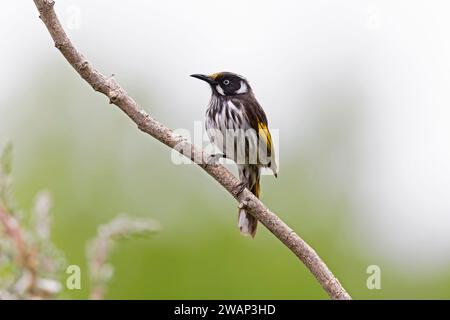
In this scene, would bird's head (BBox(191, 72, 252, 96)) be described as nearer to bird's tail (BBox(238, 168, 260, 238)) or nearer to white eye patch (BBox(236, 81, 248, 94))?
white eye patch (BBox(236, 81, 248, 94))

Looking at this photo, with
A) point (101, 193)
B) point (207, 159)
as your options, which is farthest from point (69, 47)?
point (101, 193)

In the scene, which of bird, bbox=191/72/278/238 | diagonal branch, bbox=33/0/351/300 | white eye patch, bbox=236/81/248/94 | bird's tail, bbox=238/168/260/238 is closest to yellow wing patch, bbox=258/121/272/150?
bird, bbox=191/72/278/238

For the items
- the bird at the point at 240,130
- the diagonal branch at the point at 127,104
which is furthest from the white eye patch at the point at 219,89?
the diagonal branch at the point at 127,104

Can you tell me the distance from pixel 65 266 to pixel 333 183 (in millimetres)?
5881

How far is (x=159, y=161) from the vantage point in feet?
27.3

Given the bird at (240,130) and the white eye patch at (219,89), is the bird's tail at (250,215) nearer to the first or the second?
the bird at (240,130)

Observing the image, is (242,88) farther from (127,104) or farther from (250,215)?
(127,104)

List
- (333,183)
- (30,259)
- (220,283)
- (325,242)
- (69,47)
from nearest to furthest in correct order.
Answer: (30,259)
(69,47)
(220,283)
(325,242)
(333,183)

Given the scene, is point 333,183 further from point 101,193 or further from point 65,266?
point 65,266

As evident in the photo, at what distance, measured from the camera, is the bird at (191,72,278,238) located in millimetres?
4203

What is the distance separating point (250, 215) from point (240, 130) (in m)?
0.47

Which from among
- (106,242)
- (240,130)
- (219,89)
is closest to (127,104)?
(106,242)

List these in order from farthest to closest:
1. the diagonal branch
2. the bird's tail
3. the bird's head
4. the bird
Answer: the bird's head
the bird
the bird's tail
the diagonal branch

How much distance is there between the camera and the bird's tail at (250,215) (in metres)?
3.98
